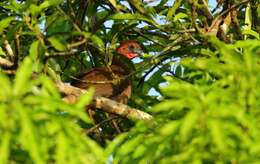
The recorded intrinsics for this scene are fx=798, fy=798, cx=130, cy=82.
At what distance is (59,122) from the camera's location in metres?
2.40

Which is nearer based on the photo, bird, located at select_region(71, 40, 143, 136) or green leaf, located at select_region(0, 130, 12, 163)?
green leaf, located at select_region(0, 130, 12, 163)

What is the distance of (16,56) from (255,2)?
6.32 ft

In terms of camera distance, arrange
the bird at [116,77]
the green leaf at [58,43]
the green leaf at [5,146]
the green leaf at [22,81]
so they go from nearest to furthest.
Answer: the green leaf at [5,146] < the green leaf at [22,81] < the green leaf at [58,43] < the bird at [116,77]

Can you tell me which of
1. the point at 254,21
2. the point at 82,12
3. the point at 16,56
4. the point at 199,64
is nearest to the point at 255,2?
the point at 254,21

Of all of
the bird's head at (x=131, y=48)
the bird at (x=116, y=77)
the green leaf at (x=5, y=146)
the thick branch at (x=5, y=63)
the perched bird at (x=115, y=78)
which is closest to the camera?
the green leaf at (x=5, y=146)

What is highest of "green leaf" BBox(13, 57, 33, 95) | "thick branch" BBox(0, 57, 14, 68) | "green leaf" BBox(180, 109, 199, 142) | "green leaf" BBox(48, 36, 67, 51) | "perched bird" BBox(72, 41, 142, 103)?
"green leaf" BBox(13, 57, 33, 95)

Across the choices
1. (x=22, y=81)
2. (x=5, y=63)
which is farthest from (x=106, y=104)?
(x=22, y=81)

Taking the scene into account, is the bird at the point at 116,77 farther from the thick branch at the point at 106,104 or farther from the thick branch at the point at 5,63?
the thick branch at the point at 5,63

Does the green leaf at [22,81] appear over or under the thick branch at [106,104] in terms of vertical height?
over

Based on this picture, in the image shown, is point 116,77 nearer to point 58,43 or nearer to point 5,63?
point 5,63

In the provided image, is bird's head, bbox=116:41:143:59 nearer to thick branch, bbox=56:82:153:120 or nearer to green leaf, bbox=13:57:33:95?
thick branch, bbox=56:82:153:120

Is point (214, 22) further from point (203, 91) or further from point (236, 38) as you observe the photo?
point (203, 91)

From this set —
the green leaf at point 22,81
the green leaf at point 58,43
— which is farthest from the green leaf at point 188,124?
the green leaf at point 58,43

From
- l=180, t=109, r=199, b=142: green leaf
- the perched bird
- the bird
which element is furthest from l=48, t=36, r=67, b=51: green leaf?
the perched bird
